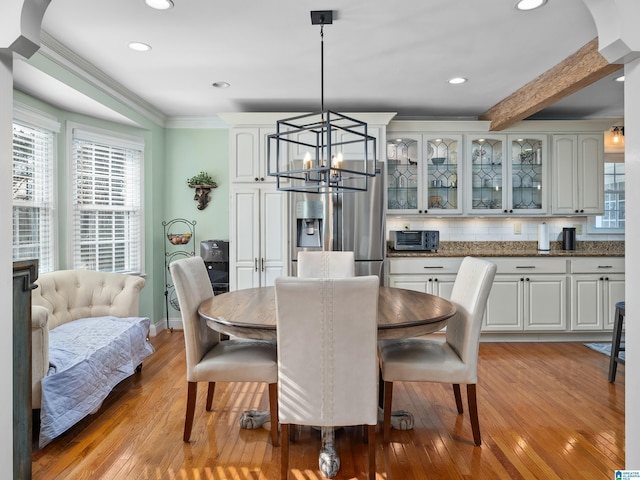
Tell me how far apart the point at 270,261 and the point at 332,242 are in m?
0.73

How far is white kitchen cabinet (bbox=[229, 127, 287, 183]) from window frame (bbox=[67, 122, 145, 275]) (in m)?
1.09

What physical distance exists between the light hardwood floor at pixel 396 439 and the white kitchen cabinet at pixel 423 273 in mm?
1205

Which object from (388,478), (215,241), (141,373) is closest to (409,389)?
(388,478)

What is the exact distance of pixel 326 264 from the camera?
333 cm

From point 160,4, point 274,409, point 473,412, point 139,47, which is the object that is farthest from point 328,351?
point 139,47

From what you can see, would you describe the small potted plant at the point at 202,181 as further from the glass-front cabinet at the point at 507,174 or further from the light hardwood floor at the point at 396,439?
the glass-front cabinet at the point at 507,174

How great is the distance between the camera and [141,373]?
3.36 meters

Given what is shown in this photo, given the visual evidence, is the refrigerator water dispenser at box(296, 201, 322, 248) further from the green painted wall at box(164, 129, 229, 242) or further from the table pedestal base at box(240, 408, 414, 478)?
the table pedestal base at box(240, 408, 414, 478)

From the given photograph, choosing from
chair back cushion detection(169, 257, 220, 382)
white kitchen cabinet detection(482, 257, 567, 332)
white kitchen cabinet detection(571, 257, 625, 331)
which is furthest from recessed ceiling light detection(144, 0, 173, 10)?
white kitchen cabinet detection(571, 257, 625, 331)

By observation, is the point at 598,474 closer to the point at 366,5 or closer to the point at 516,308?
the point at 516,308

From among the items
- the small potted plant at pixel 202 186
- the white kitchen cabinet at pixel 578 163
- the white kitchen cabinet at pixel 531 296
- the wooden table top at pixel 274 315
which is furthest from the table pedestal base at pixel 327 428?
the white kitchen cabinet at pixel 578 163

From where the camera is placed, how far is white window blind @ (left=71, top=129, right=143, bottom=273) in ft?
12.8

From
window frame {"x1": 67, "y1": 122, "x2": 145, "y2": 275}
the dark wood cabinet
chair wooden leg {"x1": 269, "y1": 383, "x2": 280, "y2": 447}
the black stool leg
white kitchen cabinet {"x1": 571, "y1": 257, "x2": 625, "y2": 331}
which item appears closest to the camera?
the dark wood cabinet

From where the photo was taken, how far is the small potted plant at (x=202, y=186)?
4.72m
